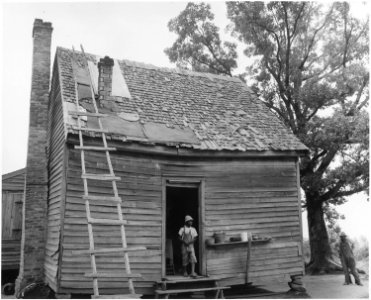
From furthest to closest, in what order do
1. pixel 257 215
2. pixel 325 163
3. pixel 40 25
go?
pixel 325 163, pixel 40 25, pixel 257 215

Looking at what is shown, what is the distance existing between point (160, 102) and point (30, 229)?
5.44 m

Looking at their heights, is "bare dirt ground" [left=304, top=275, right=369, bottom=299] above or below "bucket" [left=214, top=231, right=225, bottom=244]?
below

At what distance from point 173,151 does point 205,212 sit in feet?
6.34

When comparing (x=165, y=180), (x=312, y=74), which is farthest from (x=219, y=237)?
(x=312, y=74)

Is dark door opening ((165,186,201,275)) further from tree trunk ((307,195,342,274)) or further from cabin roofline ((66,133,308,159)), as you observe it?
tree trunk ((307,195,342,274))

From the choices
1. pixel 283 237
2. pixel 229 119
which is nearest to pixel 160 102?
pixel 229 119

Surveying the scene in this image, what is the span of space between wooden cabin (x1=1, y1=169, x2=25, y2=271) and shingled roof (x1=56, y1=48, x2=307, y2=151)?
476cm

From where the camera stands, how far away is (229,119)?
43.5ft

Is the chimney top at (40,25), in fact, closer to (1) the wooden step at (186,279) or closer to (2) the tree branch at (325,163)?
(1) the wooden step at (186,279)

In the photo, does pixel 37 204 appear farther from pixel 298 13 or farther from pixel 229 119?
pixel 298 13

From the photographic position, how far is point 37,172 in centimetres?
1188

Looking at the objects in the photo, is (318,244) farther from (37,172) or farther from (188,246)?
(37,172)

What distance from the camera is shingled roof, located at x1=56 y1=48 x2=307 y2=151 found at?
10977mm

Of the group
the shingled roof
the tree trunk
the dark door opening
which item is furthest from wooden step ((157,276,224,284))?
the tree trunk
